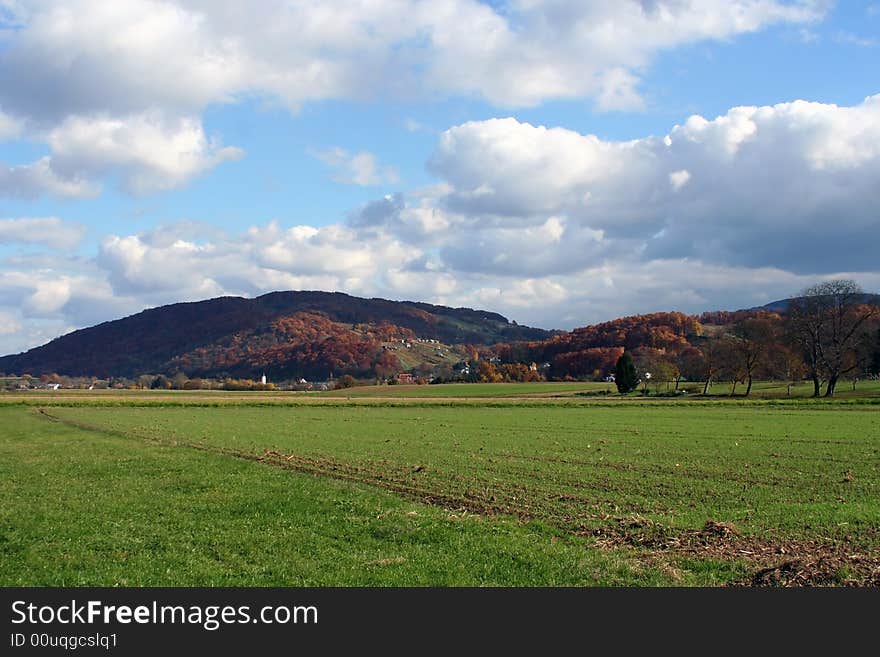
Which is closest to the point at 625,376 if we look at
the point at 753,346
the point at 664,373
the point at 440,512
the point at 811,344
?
the point at 664,373

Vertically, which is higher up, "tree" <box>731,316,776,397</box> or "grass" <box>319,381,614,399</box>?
"tree" <box>731,316,776,397</box>

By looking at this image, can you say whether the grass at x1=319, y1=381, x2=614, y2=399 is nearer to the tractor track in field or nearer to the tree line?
the tree line

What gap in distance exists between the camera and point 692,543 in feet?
44.8

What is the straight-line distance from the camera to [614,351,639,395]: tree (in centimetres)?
12812

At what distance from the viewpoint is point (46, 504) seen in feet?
58.7

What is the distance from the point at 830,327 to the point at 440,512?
9720 cm

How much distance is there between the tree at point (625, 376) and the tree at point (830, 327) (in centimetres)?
3328

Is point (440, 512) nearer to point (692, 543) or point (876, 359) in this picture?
point (692, 543)

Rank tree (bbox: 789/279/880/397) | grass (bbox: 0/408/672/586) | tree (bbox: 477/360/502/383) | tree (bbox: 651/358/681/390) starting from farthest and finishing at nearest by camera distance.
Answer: tree (bbox: 477/360/502/383) < tree (bbox: 651/358/681/390) < tree (bbox: 789/279/880/397) < grass (bbox: 0/408/672/586)

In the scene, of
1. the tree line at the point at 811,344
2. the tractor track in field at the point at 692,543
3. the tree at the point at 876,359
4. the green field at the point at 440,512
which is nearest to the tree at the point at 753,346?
the tree line at the point at 811,344

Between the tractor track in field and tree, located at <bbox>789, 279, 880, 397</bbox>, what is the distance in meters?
88.5

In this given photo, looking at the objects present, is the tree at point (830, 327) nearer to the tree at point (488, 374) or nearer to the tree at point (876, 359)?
the tree at point (876, 359)

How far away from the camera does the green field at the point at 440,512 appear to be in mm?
11727

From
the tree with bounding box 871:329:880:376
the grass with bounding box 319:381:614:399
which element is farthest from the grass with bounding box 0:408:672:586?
the grass with bounding box 319:381:614:399
